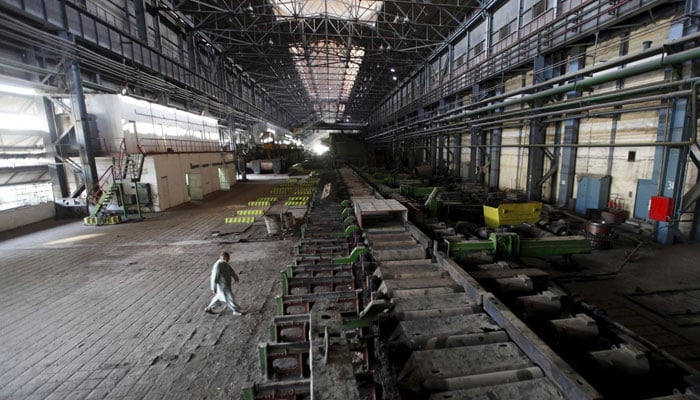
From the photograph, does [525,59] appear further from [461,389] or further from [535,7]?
[461,389]

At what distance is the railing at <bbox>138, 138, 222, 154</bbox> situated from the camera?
53.6ft

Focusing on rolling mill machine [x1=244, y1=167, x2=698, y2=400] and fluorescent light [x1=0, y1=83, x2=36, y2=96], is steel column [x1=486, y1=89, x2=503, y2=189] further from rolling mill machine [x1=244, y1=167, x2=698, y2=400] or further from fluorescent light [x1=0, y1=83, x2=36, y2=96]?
fluorescent light [x1=0, y1=83, x2=36, y2=96]

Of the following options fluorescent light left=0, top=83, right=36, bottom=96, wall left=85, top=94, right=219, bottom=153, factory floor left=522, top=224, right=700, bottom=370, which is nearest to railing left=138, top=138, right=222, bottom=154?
wall left=85, top=94, right=219, bottom=153

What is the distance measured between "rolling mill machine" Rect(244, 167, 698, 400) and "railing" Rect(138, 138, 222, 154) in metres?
14.6

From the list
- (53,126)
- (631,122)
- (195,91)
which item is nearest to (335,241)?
(631,122)

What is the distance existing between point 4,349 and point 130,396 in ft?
8.64

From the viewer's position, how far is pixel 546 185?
1155cm

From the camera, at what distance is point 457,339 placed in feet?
7.36

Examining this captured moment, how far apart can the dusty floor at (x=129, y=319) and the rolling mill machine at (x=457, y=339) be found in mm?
1101

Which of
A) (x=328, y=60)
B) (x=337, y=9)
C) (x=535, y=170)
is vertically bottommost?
(x=535, y=170)

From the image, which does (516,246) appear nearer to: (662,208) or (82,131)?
(662,208)

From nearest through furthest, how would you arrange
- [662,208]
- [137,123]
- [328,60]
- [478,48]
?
[662,208]
[137,123]
[478,48]
[328,60]

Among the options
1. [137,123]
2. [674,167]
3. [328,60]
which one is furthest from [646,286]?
[328,60]

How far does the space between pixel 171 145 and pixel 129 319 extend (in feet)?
55.5
